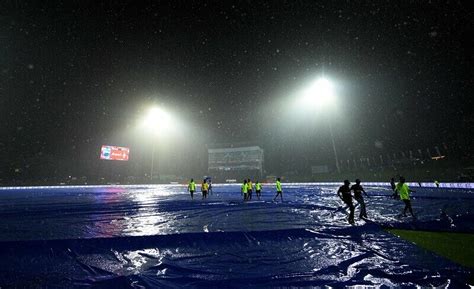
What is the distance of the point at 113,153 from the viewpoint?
53.6 metres

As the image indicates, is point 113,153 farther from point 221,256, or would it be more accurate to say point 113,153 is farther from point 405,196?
point 405,196

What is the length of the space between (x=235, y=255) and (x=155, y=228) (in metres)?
3.29

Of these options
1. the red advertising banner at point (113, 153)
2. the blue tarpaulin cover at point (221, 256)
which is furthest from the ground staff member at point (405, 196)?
the red advertising banner at point (113, 153)

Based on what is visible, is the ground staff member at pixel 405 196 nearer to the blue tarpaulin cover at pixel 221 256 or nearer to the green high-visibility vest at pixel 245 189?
the blue tarpaulin cover at pixel 221 256

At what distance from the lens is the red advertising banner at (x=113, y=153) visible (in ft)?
170

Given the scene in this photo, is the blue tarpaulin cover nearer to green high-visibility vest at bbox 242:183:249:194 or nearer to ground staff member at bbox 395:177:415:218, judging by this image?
ground staff member at bbox 395:177:415:218

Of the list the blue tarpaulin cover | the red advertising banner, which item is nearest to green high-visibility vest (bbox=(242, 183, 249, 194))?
the blue tarpaulin cover

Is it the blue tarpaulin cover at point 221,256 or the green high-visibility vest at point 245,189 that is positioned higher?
the green high-visibility vest at point 245,189

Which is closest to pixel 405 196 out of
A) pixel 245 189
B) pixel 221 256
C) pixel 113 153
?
pixel 221 256

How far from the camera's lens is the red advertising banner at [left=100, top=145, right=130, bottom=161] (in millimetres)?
51719

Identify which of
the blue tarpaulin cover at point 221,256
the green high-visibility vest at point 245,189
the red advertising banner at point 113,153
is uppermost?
the red advertising banner at point 113,153

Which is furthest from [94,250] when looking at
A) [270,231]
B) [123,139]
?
[123,139]

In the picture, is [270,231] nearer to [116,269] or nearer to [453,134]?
[116,269]

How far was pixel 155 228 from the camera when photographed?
7.17 metres
